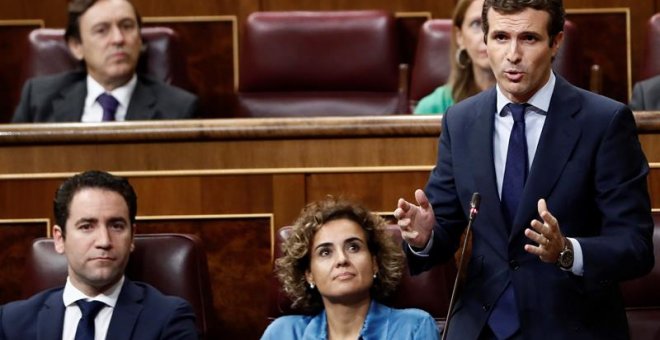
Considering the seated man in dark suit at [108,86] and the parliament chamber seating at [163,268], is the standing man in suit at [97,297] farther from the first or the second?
the seated man in dark suit at [108,86]

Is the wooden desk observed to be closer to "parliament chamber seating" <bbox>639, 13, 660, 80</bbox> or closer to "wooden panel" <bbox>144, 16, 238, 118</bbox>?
"parliament chamber seating" <bbox>639, 13, 660, 80</bbox>

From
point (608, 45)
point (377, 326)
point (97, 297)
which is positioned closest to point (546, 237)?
point (377, 326)

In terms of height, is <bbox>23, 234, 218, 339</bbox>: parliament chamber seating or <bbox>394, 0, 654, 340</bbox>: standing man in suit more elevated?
<bbox>394, 0, 654, 340</bbox>: standing man in suit

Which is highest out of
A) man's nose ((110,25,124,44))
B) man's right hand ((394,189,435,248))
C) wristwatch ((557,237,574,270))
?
man's nose ((110,25,124,44))

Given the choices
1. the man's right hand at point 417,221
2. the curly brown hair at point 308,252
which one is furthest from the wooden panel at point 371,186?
the man's right hand at point 417,221

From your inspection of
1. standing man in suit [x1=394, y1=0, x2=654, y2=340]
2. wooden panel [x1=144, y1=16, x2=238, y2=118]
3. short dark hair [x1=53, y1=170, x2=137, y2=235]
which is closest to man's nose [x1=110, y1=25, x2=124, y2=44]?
wooden panel [x1=144, y1=16, x2=238, y2=118]

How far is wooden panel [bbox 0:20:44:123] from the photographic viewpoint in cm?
263

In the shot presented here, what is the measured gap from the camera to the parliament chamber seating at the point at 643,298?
1.57 metres

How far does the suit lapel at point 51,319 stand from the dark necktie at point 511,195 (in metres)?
0.57

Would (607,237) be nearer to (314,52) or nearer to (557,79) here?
(557,79)

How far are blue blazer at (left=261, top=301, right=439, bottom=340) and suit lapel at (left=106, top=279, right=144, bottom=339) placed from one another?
0.16 m

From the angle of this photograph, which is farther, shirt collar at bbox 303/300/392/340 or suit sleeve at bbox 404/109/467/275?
shirt collar at bbox 303/300/392/340

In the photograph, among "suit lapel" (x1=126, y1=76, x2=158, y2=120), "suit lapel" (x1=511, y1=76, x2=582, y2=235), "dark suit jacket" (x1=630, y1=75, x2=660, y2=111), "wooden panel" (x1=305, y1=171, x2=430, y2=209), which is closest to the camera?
"suit lapel" (x1=511, y1=76, x2=582, y2=235)

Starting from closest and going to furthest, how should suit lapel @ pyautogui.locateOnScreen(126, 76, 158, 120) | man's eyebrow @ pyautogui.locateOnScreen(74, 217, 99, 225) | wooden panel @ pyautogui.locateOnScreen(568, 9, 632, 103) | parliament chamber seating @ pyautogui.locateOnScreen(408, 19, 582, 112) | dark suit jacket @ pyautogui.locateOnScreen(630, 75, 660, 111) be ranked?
man's eyebrow @ pyautogui.locateOnScreen(74, 217, 99, 225)
dark suit jacket @ pyautogui.locateOnScreen(630, 75, 660, 111)
suit lapel @ pyautogui.locateOnScreen(126, 76, 158, 120)
parliament chamber seating @ pyautogui.locateOnScreen(408, 19, 582, 112)
wooden panel @ pyautogui.locateOnScreen(568, 9, 632, 103)
